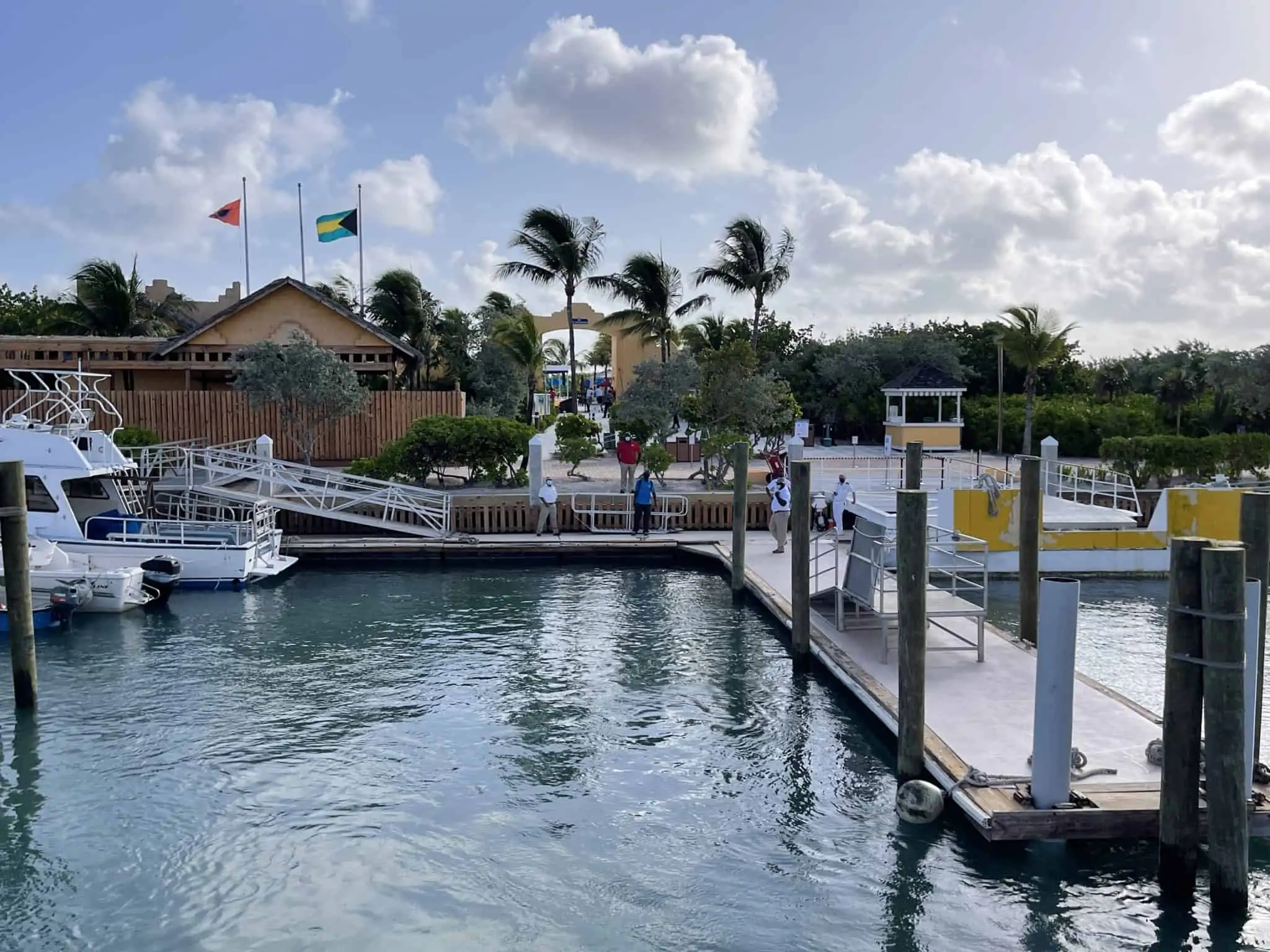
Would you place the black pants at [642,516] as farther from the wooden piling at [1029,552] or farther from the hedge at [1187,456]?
the hedge at [1187,456]

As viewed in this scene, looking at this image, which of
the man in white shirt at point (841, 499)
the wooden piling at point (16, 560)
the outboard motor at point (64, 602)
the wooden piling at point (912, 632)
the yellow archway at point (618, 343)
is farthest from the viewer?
the yellow archway at point (618, 343)

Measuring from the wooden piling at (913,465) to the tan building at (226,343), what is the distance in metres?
19.0

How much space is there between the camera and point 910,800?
9547 mm

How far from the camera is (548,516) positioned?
24688mm

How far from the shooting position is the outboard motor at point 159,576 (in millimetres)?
18812

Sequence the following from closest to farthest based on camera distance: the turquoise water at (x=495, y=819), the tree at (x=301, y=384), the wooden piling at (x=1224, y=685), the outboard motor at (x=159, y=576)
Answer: the wooden piling at (x=1224, y=685), the turquoise water at (x=495, y=819), the outboard motor at (x=159, y=576), the tree at (x=301, y=384)

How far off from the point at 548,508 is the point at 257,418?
11668 millimetres

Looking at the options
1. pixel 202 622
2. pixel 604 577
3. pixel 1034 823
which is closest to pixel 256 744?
pixel 202 622

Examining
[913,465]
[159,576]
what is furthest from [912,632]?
[159,576]

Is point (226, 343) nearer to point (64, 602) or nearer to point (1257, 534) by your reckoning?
point (64, 602)

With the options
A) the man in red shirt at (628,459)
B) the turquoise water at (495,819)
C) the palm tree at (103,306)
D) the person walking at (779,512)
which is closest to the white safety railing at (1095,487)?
the person walking at (779,512)

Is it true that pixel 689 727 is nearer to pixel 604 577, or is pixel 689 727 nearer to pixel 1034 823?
pixel 1034 823

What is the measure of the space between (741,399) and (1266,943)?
70.9 ft

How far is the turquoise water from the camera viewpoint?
8297 mm
